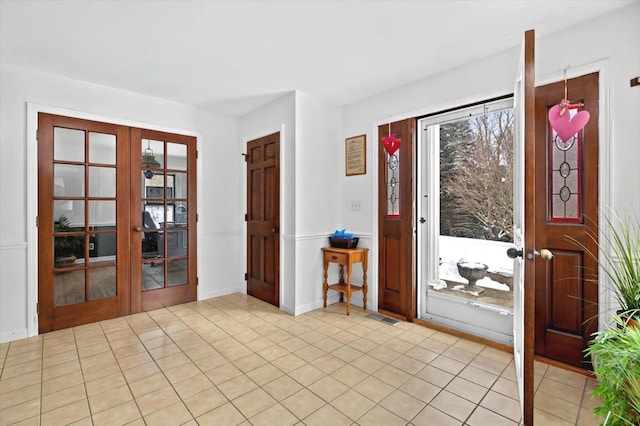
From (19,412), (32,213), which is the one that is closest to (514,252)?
(19,412)

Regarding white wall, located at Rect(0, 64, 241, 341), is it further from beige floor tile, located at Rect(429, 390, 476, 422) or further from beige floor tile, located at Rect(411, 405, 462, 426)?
beige floor tile, located at Rect(429, 390, 476, 422)

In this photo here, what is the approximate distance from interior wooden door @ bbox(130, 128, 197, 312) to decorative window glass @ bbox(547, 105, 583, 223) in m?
3.77

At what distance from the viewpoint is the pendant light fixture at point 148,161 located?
3575 mm

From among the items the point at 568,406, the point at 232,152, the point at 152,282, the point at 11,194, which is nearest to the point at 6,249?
the point at 11,194

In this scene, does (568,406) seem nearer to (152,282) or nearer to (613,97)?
(613,97)

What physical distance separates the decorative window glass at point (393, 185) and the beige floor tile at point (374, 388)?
1.74 meters

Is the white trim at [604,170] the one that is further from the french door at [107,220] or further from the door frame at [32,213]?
the door frame at [32,213]

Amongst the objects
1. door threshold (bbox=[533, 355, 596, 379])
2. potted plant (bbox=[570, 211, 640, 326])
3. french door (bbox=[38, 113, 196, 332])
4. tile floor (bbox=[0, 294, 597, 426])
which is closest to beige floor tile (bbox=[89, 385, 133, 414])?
tile floor (bbox=[0, 294, 597, 426])

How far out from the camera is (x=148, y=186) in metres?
3.59

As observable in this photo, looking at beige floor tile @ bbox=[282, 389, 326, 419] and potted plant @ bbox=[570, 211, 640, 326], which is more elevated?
potted plant @ bbox=[570, 211, 640, 326]

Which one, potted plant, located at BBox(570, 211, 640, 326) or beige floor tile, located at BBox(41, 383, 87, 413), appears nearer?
potted plant, located at BBox(570, 211, 640, 326)

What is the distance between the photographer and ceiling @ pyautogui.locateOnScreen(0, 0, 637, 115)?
2.01 m

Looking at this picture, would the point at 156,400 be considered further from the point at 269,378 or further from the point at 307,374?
the point at 307,374

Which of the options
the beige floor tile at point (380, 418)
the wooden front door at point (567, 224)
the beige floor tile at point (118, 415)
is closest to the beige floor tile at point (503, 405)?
the beige floor tile at point (380, 418)
